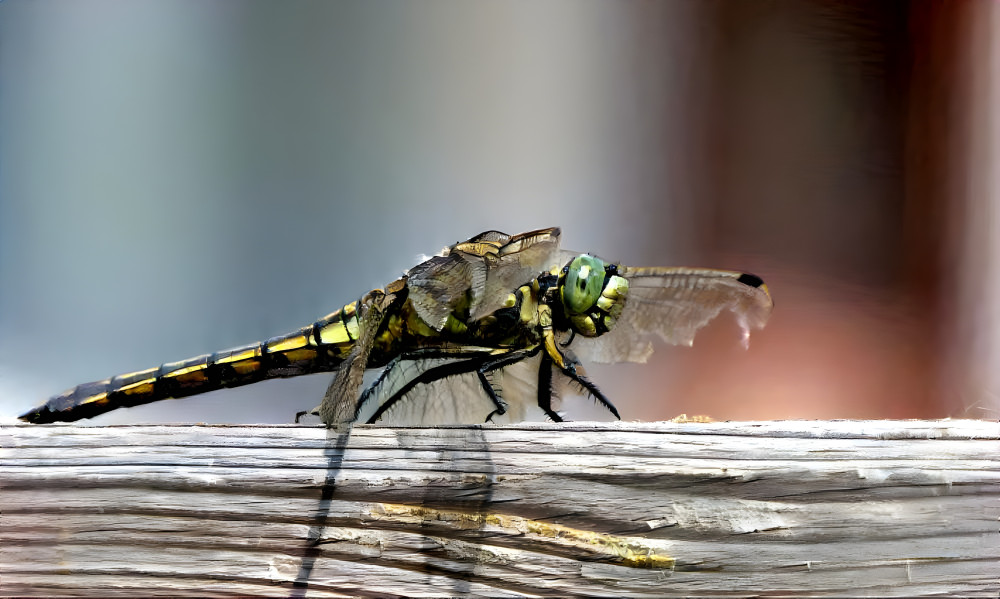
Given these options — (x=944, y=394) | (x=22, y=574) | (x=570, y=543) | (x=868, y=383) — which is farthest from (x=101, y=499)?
(x=868, y=383)

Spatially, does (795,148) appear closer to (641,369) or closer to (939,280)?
(939,280)

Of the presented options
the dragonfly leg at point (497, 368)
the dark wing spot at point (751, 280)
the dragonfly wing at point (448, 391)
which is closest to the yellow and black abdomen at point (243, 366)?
the dragonfly wing at point (448, 391)

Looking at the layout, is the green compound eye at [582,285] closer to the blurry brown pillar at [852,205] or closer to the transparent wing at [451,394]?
the transparent wing at [451,394]

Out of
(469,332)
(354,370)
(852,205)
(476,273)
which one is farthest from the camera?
(852,205)

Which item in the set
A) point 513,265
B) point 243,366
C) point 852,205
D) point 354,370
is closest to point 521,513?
point 354,370

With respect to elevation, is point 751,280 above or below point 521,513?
above

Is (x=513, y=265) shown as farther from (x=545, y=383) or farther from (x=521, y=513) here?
(x=521, y=513)

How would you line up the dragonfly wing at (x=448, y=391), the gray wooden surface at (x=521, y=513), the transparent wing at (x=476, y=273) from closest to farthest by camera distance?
the gray wooden surface at (x=521, y=513), the transparent wing at (x=476, y=273), the dragonfly wing at (x=448, y=391)
